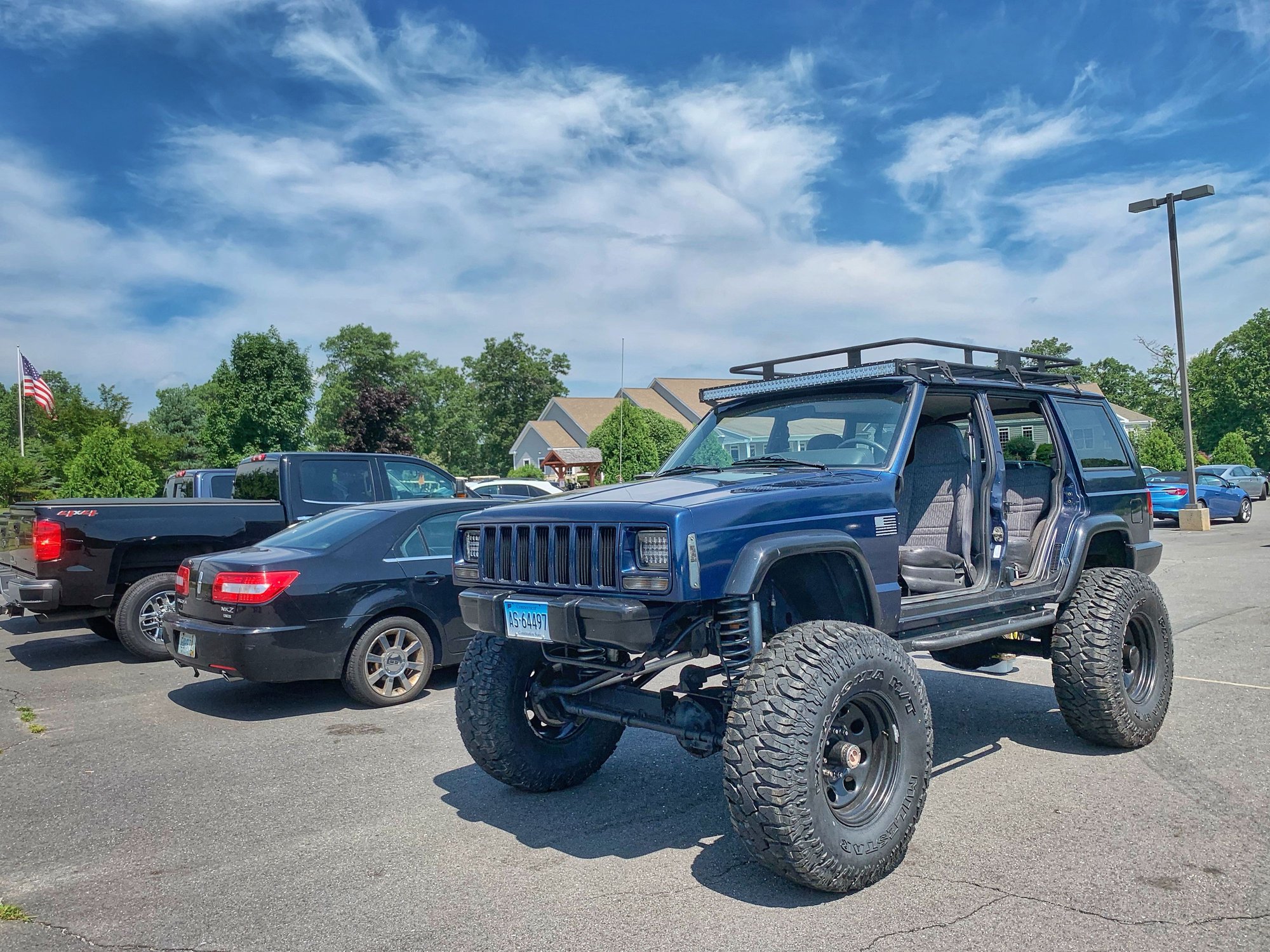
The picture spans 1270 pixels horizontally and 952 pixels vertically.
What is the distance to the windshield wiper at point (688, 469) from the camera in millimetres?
5062

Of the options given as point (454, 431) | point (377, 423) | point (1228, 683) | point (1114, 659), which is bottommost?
point (1228, 683)

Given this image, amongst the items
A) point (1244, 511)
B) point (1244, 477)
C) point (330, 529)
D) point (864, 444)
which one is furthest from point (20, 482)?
point (1244, 477)

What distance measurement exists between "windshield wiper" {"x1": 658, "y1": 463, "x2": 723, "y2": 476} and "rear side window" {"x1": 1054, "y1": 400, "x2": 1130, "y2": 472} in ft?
7.97

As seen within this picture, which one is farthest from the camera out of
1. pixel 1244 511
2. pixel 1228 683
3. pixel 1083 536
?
pixel 1244 511

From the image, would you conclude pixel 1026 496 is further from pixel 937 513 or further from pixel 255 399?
pixel 255 399

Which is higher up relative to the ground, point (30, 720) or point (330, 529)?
point (330, 529)

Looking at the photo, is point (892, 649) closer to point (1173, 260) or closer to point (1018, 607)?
point (1018, 607)

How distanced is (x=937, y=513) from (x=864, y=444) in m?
1.09

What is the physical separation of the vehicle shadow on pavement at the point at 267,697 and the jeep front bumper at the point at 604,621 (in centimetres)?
356

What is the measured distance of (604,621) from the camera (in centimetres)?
369

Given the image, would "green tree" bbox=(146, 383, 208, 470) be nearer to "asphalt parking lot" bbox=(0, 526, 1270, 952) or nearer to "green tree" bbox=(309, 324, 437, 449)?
"green tree" bbox=(309, 324, 437, 449)

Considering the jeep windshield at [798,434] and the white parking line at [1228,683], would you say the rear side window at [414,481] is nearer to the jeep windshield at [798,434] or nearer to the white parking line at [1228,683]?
the jeep windshield at [798,434]

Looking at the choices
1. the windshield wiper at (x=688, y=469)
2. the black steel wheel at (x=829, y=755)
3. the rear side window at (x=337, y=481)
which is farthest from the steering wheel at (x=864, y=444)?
the rear side window at (x=337, y=481)

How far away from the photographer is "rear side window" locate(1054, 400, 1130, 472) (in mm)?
5977
